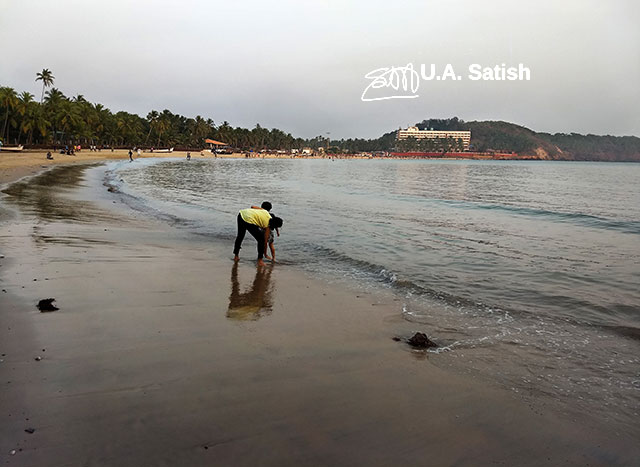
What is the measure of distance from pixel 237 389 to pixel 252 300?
2778 mm

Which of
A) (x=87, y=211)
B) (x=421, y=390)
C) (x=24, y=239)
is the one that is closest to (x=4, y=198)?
(x=87, y=211)

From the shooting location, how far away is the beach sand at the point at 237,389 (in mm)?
2918

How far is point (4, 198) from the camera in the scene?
15422 mm

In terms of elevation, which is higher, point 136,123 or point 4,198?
point 136,123

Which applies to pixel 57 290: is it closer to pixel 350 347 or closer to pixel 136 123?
pixel 350 347

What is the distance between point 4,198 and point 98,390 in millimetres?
15692

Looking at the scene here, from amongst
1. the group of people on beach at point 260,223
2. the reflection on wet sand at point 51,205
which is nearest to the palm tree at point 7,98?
the reflection on wet sand at point 51,205

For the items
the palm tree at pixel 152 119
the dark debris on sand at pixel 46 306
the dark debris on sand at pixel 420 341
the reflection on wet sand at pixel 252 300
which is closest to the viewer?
the dark debris on sand at pixel 420 341

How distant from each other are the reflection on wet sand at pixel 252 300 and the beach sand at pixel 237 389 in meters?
0.03

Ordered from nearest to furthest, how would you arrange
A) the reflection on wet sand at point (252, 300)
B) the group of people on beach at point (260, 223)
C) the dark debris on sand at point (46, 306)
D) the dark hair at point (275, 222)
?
1. the dark debris on sand at point (46, 306)
2. the reflection on wet sand at point (252, 300)
3. the dark hair at point (275, 222)
4. the group of people on beach at point (260, 223)

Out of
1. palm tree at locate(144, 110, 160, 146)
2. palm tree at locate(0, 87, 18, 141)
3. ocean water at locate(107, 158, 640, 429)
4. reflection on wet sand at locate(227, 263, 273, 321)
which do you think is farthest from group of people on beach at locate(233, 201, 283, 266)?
palm tree at locate(144, 110, 160, 146)

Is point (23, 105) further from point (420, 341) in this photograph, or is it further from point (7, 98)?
point (420, 341)

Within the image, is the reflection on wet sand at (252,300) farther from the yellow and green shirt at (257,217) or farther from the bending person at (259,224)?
the yellow and green shirt at (257,217)

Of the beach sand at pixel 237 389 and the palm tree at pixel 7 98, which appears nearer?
the beach sand at pixel 237 389
